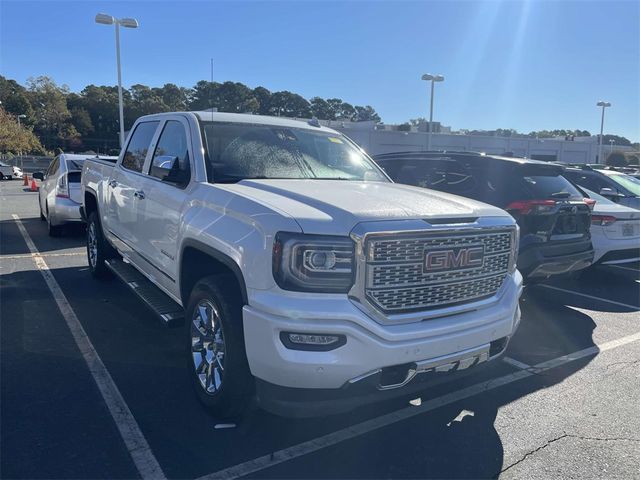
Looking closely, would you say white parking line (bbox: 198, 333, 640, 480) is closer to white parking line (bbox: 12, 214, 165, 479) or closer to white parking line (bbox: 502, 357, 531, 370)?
white parking line (bbox: 502, 357, 531, 370)

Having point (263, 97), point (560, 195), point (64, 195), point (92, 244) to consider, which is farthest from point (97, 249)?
point (263, 97)

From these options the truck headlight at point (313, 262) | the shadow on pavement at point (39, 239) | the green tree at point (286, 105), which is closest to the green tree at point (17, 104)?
the green tree at point (286, 105)

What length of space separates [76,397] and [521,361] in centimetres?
374

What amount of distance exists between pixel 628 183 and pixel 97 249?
29.5 ft

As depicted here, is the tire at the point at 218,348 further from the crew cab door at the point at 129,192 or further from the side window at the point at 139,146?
the side window at the point at 139,146

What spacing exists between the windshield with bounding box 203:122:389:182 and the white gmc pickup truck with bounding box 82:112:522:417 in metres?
0.02

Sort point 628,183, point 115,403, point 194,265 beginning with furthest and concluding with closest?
point 628,183 → point 194,265 → point 115,403

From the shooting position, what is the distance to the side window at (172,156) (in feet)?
13.7

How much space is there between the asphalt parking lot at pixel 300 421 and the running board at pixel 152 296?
19.5 inches

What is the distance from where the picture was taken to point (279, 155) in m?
4.58

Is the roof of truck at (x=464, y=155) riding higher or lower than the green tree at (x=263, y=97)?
lower

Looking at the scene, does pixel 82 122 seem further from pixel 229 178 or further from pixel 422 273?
pixel 422 273

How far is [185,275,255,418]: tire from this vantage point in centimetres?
319

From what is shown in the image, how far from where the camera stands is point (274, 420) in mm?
3619
